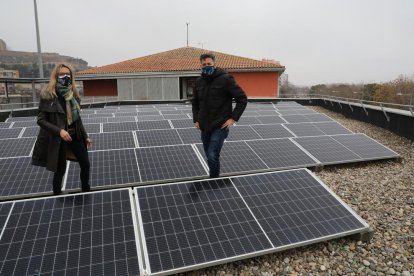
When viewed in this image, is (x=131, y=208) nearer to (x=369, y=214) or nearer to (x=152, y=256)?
(x=152, y=256)

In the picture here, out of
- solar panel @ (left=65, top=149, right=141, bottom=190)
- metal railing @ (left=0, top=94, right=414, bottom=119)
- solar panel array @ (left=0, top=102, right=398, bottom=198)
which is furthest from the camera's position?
metal railing @ (left=0, top=94, right=414, bottom=119)

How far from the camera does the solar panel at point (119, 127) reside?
9328 mm

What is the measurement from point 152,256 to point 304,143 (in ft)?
17.8

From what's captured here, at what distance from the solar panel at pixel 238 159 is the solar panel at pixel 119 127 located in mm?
3850

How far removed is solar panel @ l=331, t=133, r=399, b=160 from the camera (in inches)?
277

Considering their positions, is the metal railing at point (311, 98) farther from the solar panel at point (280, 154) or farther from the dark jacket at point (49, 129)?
the dark jacket at point (49, 129)

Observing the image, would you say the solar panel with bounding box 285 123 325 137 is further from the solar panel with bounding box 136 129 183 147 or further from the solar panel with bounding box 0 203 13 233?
the solar panel with bounding box 0 203 13 233

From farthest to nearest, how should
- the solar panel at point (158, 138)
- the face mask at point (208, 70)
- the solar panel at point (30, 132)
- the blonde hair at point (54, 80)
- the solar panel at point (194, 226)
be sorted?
the solar panel at point (30, 132), the solar panel at point (158, 138), the face mask at point (208, 70), the blonde hair at point (54, 80), the solar panel at point (194, 226)

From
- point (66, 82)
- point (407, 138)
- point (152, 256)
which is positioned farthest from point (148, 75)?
point (152, 256)

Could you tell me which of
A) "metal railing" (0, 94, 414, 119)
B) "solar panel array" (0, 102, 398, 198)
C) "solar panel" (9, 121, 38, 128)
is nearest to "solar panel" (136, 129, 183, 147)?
"solar panel array" (0, 102, 398, 198)

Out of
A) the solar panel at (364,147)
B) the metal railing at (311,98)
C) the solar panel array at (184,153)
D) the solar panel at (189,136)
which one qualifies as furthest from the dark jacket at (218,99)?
the metal railing at (311,98)

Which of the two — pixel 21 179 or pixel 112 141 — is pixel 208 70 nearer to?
pixel 21 179

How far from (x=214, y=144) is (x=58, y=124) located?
2236 millimetres

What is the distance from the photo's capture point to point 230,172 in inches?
222
